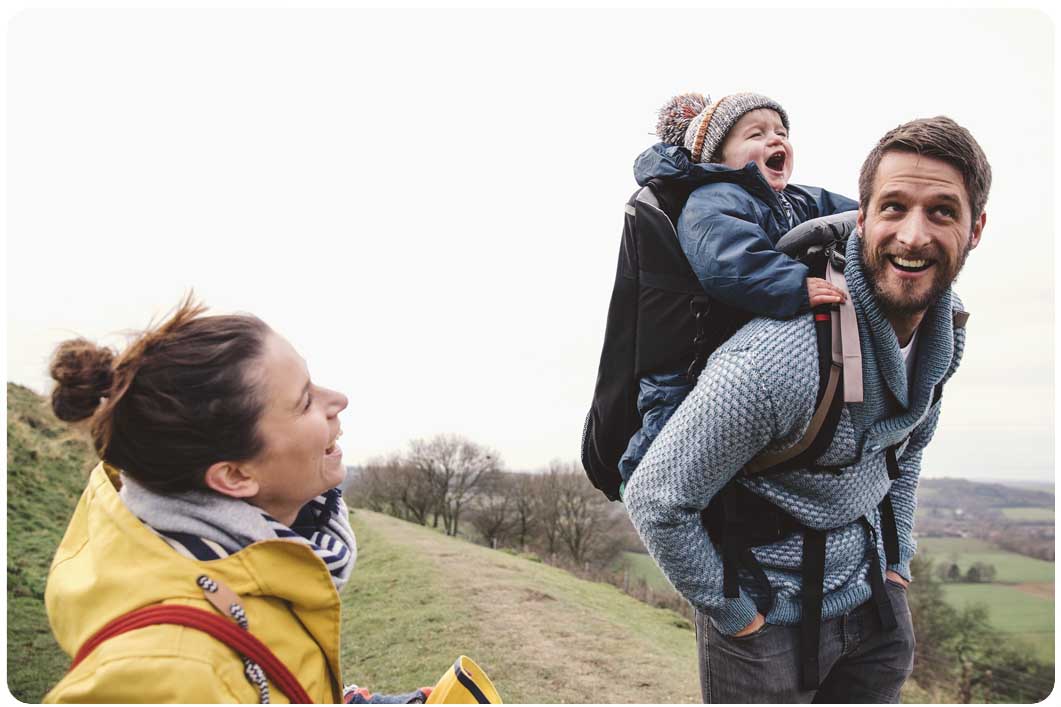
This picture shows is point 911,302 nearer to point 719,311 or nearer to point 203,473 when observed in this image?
point 719,311

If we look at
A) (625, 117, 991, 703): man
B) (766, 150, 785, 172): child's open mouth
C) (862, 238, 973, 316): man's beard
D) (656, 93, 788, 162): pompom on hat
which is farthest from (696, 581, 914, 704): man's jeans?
(656, 93, 788, 162): pompom on hat

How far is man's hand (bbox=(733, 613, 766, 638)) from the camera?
1.99 meters

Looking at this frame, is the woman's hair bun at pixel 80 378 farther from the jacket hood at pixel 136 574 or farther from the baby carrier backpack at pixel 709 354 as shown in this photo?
the baby carrier backpack at pixel 709 354

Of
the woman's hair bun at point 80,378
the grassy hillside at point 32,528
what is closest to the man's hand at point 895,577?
the woman's hair bun at point 80,378

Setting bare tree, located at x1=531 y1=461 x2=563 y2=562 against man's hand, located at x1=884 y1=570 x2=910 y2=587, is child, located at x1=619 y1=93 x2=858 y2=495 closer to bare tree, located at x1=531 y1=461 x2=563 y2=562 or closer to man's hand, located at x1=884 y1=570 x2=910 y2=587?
man's hand, located at x1=884 y1=570 x2=910 y2=587

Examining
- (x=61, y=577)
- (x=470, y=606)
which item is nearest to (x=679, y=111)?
(x=61, y=577)

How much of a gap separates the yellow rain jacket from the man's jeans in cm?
102

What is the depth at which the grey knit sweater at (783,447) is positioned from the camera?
180cm

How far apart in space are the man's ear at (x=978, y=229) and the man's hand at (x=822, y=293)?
0.34 metres

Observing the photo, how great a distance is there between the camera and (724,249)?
2016 mm

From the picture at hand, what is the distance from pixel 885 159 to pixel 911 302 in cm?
36

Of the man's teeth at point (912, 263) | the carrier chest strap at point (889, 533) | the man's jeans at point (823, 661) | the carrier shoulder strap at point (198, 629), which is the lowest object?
the man's jeans at point (823, 661)

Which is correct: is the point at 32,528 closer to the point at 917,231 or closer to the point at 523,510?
the point at 917,231

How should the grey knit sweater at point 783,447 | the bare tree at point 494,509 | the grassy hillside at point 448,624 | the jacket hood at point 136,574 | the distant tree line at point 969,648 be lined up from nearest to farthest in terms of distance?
1. the jacket hood at point 136,574
2. the grey knit sweater at point 783,447
3. the grassy hillside at point 448,624
4. the distant tree line at point 969,648
5. the bare tree at point 494,509
